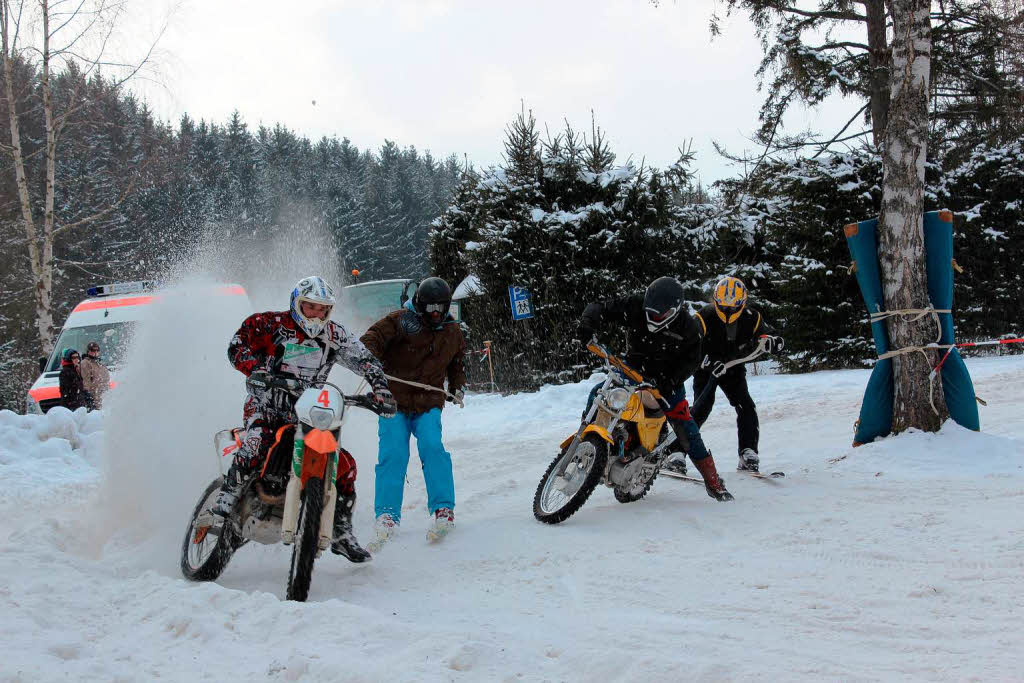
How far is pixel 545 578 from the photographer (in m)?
5.11

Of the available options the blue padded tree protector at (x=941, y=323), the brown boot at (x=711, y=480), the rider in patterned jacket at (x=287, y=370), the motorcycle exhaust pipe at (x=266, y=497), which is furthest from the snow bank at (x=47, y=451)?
the blue padded tree protector at (x=941, y=323)

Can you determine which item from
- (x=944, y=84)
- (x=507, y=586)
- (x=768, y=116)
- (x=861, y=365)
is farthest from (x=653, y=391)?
(x=944, y=84)

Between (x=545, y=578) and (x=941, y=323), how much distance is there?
5.75 m

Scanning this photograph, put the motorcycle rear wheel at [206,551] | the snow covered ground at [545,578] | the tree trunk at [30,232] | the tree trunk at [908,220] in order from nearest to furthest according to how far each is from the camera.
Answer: the snow covered ground at [545,578], the motorcycle rear wheel at [206,551], the tree trunk at [908,220], the tree trunk at [30,232]

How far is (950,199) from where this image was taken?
1930cm

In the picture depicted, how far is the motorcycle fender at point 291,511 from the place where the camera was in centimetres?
480

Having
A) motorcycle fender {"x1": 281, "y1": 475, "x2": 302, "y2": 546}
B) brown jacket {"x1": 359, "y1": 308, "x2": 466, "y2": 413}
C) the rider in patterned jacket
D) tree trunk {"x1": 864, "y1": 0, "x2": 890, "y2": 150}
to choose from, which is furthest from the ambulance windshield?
tree trunk {"x1": 864, "y1": 0, "x2": 890, "y2": 150}

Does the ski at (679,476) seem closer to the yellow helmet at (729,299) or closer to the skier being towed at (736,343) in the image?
the skier being towed at (736,343)

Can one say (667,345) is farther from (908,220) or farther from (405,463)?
(908,220)

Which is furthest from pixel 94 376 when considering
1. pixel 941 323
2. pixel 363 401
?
pixel 941 323

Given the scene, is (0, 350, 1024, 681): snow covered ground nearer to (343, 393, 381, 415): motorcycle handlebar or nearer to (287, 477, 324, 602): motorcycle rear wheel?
(287, 477, 324, 602): motorcycle rear wheel

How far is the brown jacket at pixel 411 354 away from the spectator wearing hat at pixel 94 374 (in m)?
8.64

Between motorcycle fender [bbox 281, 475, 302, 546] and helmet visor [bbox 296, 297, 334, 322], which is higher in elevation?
helmet visor [bbox 296, 297, 334, 322]

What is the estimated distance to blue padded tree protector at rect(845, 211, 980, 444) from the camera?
338 inches
